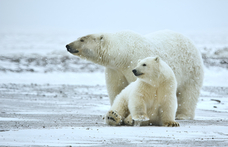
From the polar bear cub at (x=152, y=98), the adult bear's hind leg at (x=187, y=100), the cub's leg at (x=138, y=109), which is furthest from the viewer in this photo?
the adult bear's hind leg at (x=187, y=100)

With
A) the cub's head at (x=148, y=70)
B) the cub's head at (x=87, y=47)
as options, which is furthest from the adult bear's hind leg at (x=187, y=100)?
the cub's head at (x=148, y=70)

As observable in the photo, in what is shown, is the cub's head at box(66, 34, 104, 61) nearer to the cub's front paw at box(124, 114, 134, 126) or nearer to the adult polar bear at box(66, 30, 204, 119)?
the adult polar bear at box(66, 30, 204, 119)

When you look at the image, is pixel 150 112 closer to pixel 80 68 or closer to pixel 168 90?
pixel 168 90

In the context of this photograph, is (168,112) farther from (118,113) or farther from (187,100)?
(187,100)

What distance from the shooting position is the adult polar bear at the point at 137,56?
22.6ft

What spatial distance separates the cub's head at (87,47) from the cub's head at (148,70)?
1.92 metres

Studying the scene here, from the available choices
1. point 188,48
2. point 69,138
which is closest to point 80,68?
point 188,48

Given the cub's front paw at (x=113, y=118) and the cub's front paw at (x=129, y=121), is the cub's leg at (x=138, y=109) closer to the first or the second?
the cub's front paw at (x=129, y=121)

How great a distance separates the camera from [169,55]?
7.16 metres

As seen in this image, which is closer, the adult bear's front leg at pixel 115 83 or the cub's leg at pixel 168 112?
the cub's leg at pixel 168 112

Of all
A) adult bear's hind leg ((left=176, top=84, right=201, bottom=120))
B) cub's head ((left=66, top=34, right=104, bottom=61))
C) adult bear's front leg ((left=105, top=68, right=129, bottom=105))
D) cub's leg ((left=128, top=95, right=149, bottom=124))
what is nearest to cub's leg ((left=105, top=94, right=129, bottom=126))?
cub's leg ((left=128, top=95, right=149, bottom=124))

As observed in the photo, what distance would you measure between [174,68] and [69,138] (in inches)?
151

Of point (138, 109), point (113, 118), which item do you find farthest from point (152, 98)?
point (113, 118)

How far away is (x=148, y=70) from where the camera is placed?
5.13 metres
